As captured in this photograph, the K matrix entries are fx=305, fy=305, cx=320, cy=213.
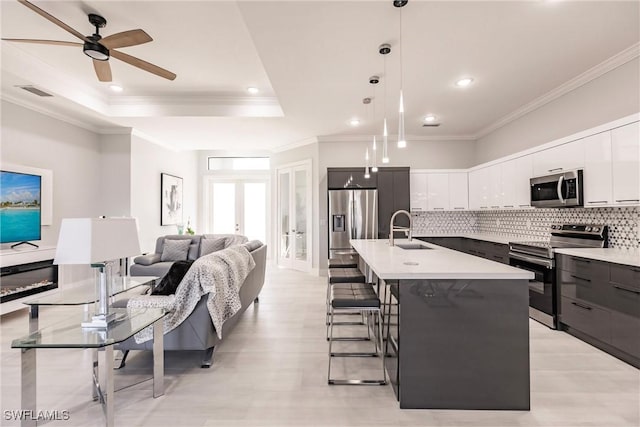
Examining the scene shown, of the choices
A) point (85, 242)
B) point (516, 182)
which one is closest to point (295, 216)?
point (516, 182)

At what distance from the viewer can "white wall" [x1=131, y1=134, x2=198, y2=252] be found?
5699 millimetres

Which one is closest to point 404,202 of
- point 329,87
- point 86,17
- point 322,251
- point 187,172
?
point 322,251

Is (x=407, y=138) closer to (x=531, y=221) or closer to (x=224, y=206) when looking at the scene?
(x=531, y=221)

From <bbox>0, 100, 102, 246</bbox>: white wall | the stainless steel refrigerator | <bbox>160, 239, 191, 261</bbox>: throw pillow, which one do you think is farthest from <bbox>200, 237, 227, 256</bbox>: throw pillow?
<bbox>0, 100, 102, 246</bbox>: white wall

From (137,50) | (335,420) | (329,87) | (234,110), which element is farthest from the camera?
(234,110)

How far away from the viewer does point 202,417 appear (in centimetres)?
192

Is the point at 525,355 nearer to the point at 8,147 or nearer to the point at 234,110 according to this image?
the point at 234,110

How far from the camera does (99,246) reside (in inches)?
68.4

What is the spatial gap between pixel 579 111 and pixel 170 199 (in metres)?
7.22

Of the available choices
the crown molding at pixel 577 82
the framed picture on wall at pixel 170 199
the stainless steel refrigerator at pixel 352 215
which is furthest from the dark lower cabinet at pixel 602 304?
the framed picture on wall at pixel 170 199

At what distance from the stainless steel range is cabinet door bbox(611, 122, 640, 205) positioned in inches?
27.7

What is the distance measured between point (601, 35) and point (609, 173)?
1.22 meters

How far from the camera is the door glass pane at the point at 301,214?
6488mm

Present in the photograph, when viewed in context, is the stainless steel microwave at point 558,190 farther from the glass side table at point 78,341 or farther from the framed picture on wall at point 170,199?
the framed picture on wall at point 170,199
